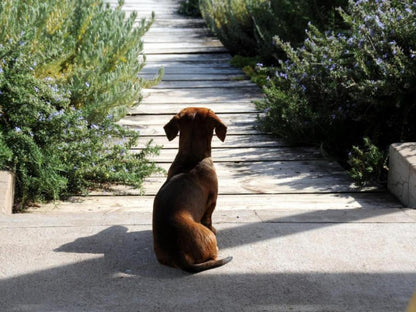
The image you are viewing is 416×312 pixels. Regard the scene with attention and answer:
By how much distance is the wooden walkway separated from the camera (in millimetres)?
4824

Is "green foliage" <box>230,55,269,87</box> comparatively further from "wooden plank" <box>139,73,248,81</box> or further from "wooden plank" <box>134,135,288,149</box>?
"wooden plank" <box>134,135,288,149</box>

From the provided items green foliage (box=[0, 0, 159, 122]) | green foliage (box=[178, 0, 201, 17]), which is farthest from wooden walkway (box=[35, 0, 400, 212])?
green foliage (box=[178, 0, 201, 17])

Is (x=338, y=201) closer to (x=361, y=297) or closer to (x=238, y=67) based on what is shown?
(x=361, y=297)

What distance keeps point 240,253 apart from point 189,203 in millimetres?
372

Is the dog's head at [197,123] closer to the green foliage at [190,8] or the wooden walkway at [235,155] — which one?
the wooden walkway at [235,155]

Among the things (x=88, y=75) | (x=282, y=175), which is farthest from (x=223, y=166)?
(x=88, y=75)

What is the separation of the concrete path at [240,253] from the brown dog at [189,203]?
3.2 inches

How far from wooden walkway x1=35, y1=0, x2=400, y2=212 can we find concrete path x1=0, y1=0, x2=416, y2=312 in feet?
0.08

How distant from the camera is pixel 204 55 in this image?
33.9 ft

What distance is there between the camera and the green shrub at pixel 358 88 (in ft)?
17.9

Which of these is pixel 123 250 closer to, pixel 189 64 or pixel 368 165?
pixel 368 165

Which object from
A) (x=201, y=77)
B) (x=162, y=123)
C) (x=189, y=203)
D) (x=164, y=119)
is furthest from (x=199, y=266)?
(x=201, y=77)

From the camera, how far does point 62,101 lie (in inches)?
203

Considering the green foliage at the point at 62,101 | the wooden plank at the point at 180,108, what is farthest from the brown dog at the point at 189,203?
the wooden plank at the point at 180,108
